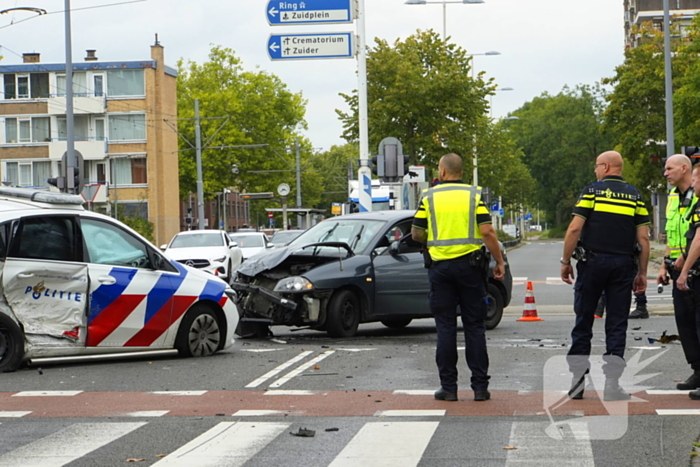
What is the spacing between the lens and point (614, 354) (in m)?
8.42

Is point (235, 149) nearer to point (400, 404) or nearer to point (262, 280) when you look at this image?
point (262, 280)

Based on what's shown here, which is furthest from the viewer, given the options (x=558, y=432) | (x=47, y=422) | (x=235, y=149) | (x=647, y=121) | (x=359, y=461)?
(x=235, y=149)

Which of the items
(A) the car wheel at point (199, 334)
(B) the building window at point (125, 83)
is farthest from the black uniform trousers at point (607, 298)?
(B) the building window at point (125, 83)

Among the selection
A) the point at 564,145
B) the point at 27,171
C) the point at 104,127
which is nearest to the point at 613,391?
the point at 104,127

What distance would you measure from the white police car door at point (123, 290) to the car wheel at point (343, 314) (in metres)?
2.38

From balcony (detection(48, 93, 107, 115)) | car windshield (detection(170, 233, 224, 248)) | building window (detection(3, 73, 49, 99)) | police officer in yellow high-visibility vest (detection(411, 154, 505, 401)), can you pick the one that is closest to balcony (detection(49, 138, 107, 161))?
balcony (detection(48, 93, 107, 115))

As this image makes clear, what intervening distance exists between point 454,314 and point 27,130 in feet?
224

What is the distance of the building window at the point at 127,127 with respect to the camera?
71.7 meters

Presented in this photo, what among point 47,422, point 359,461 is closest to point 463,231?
point 359,461

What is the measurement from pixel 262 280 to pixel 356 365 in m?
3.00

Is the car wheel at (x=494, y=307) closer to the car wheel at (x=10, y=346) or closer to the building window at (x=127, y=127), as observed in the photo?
the car wheel at (x=10, y=346)

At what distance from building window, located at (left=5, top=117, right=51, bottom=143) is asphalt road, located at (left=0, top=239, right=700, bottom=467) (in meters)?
63.3

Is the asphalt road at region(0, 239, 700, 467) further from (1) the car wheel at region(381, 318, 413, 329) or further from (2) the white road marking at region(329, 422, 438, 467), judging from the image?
(1) the car wheel at region(381, 318, 413, 329)

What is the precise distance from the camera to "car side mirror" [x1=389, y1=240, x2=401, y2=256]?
1383cm
